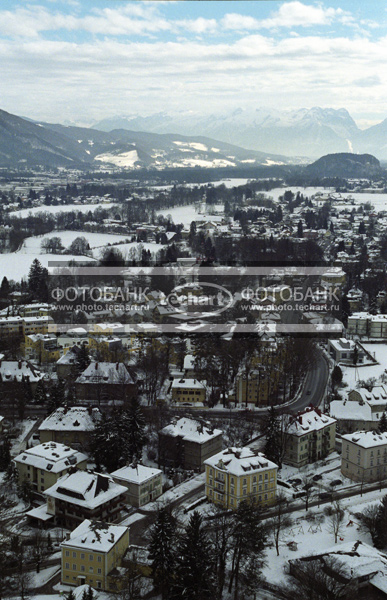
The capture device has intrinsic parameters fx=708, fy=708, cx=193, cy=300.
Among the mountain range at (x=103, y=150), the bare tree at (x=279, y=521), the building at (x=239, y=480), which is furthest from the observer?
the mountain range at (x=103, y=150)

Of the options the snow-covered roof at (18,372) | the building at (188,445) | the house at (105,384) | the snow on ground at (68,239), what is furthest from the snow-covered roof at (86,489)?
the snow on ground at (68,239)

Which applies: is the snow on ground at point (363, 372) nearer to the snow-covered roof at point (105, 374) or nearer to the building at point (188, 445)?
the building at point (188, 445)

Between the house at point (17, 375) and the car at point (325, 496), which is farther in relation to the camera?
the house at point (17, 375)

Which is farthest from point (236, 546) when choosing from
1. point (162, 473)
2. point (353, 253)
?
point (353, 253)

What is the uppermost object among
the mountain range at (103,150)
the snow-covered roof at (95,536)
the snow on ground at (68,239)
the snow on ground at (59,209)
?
the mountain range at (103,150)

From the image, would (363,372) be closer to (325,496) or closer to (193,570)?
(325,496)

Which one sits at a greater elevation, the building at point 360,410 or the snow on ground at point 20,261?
the snow on ground at point 20,261

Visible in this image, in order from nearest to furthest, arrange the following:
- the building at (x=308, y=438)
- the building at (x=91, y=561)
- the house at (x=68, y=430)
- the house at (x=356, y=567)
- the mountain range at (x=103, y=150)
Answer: the house at (x=356, y=567), the building at (x=91, y=561), the building at (x=308, y=438), the house at (x=68, y=430), the mountain range at (x=103, y=150)
